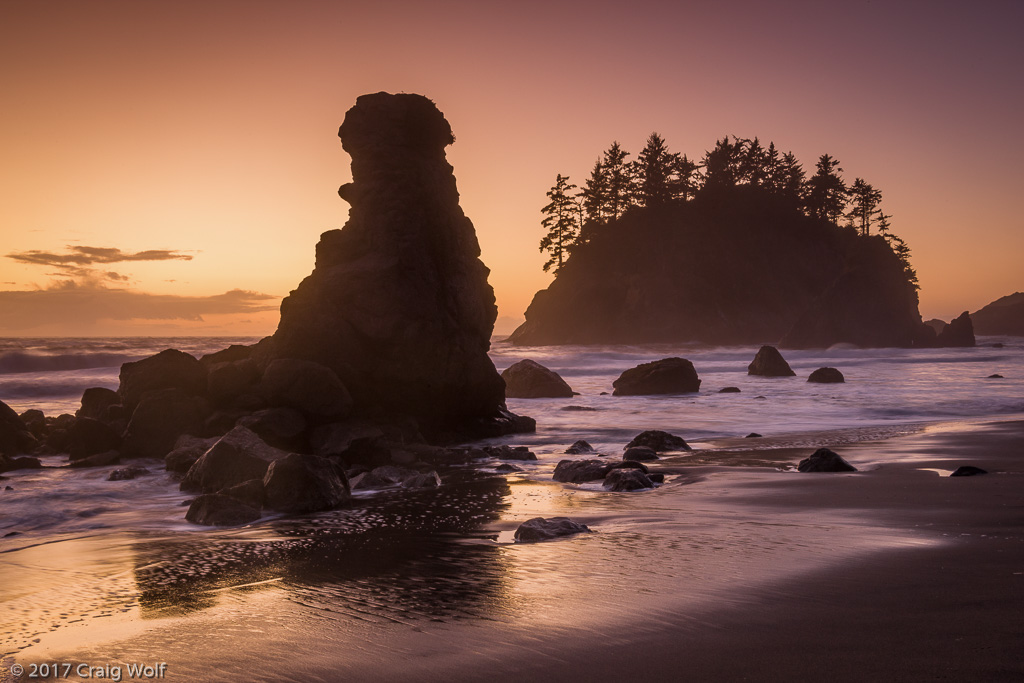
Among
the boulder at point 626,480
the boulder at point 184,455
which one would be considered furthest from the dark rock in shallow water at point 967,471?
the boulder at point 184,455

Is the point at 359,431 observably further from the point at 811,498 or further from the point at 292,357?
the point at 811,498

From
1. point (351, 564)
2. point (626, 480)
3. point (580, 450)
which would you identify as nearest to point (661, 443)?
point (580, 450)

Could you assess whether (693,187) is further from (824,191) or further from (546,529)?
(546,529)

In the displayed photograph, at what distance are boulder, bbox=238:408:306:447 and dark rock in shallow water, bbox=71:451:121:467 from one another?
199 cm

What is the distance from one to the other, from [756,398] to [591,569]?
1839 cm

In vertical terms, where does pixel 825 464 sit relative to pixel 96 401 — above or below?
below

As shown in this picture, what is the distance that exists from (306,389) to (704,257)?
212ft

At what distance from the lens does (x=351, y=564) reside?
17.5 ft


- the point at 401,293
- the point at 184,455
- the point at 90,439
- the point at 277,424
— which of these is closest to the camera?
the point at 184,455

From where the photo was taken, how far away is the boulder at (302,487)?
7441 millimetres

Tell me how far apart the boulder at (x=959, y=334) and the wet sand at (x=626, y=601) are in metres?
65.9

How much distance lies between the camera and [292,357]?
42.2 ft

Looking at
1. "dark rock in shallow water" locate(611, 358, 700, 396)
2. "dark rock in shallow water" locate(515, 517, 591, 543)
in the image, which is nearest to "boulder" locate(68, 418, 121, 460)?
"dark rock in shallow water" locate(515, 517, 591, 543)

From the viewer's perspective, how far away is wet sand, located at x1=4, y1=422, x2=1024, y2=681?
323 centimetres
